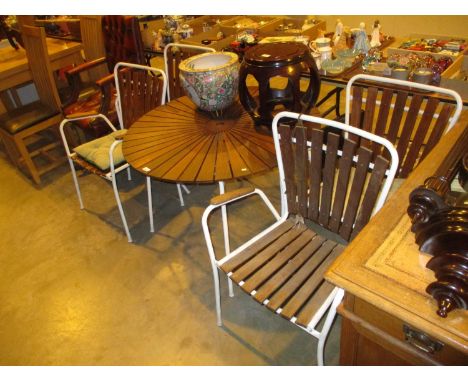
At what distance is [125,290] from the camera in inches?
72.2

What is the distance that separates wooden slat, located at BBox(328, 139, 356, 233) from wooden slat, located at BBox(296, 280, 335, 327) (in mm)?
238

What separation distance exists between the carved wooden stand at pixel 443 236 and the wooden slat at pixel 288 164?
533mm

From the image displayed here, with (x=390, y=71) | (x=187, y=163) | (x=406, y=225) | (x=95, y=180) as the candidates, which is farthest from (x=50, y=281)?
(x=390, y=71)

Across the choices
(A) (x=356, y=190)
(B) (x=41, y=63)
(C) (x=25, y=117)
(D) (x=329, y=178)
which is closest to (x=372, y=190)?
(A) (x=356, y=190)

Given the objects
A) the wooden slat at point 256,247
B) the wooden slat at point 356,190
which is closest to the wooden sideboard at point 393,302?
the wooden slat at point 356,190

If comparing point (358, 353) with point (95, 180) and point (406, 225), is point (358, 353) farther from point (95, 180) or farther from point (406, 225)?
point (95, 180)

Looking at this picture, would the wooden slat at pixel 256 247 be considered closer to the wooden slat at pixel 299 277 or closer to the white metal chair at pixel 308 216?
the white metal chair at pixel 308 216

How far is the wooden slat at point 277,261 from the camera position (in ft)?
4.01

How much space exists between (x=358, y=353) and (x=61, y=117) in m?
2.68

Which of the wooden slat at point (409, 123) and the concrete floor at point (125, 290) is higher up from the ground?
the wooden slat at point (409, 123)

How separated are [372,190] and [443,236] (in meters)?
0.40

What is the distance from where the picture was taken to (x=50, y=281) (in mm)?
1932

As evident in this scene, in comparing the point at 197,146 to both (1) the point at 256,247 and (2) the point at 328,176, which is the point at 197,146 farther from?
(2) the point at 328,176

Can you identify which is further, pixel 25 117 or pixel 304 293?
pixel 25 117
